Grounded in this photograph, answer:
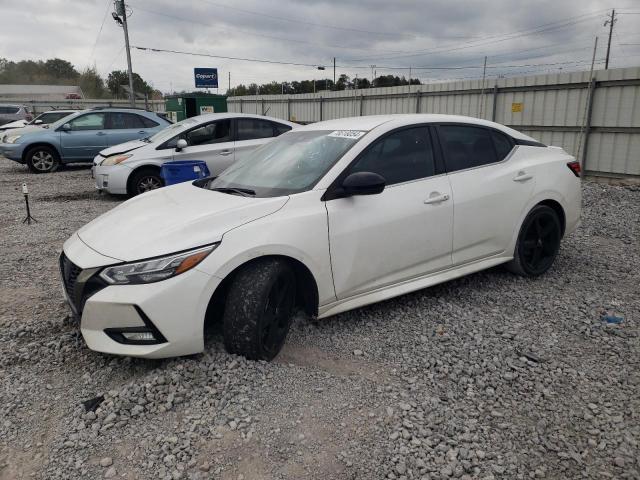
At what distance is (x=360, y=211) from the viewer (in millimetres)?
3717

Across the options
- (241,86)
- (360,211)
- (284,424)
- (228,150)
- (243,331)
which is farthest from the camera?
(241,86)

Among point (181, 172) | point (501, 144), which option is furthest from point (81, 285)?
point (181, 172)

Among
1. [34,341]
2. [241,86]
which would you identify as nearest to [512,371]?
[34,341]

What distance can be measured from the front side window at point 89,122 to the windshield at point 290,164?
10.3 meters

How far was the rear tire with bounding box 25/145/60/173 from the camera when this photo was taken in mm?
13656

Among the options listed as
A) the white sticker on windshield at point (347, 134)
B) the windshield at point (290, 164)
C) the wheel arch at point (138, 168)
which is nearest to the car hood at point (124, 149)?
the wheel arch at point (138, 168)

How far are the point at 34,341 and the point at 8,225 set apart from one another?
4891 millimetres

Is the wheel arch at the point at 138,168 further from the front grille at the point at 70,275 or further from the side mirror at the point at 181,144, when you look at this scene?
the front grille at the point at 70,275

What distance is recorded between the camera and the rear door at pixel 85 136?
528 inches

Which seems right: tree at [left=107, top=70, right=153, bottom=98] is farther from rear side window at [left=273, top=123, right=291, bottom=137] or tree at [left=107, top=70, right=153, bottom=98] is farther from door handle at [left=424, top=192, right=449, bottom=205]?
door handle at [left=424, top=192, right=449, bottom=205]

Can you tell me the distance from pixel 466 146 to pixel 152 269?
2.88 metres

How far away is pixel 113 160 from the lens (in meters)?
9.34

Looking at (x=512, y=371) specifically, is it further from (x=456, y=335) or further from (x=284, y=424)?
(x=284, y=424)

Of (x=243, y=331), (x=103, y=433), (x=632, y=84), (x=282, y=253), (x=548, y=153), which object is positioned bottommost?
(x=103, y=433)
